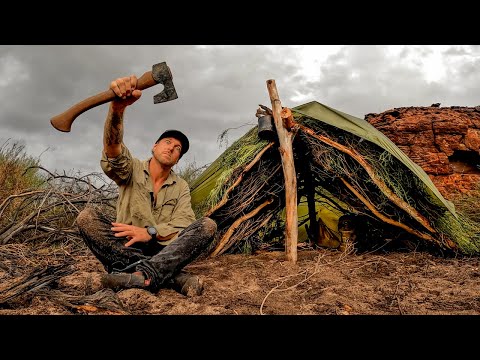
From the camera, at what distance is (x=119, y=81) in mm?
2547

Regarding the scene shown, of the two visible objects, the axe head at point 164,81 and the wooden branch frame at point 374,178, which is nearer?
the axe head at point 164,81

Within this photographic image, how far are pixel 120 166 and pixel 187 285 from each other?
1.02m

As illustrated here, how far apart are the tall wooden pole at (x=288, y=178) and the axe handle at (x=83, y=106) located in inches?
62.7

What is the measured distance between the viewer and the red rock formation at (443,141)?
11.1 metres

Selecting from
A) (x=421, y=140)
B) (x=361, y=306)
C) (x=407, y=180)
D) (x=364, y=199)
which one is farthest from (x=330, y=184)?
(x=421, y=140)

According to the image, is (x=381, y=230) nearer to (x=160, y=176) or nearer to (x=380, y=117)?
(x=160, y=176)

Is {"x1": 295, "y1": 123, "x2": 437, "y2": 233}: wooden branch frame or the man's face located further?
{"x1": 295, "y1": 123, "x2": 437, "y2": 233}: wooden branch frame

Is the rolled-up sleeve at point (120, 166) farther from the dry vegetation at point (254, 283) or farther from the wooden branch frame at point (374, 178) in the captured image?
the wooden branch frame at point (374, 178)

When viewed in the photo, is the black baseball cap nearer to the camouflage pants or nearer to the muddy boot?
the camouflage pants

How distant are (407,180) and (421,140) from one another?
26.7 feet

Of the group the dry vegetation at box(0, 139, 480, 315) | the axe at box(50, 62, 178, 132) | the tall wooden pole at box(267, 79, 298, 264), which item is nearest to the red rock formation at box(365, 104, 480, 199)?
the dry vegetation at box(0, 139, 480, 315)

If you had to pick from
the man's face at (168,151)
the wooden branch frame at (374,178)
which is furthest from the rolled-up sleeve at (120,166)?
the wooden branch frame at (374,178)

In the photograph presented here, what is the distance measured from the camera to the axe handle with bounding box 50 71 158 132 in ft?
8.51

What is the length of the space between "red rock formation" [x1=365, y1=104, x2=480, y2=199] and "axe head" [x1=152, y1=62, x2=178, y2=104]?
33.3 ft
